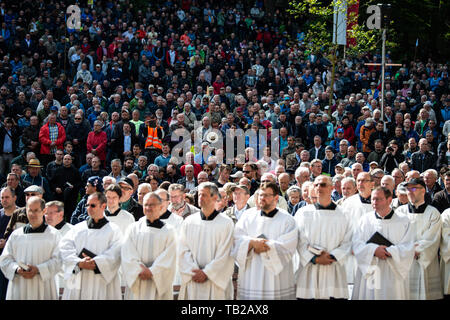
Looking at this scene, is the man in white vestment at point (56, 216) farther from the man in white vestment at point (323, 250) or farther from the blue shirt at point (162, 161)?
the blue shirt at point (162, 161)

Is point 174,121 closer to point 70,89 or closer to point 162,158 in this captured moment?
point 162,158

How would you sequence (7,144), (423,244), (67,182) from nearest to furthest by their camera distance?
(423,244) < (67,182) < (7,144)

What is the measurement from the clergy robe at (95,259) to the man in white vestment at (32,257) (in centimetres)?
17

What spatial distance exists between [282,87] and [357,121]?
3814mm

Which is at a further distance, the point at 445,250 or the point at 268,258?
the point at 445,250

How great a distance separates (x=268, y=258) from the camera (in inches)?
269

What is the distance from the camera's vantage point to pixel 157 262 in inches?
267

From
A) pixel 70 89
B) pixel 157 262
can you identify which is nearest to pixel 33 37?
pixel 70 89

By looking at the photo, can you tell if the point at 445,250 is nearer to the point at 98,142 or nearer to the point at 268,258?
the point at 268,258

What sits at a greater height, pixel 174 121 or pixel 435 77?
pixel 435 77

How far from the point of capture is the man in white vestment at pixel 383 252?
6984 millimetres

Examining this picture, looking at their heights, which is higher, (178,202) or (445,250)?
(178,202)

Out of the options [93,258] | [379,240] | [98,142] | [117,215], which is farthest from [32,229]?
[98,142]

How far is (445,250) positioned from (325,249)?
1.98 metres
